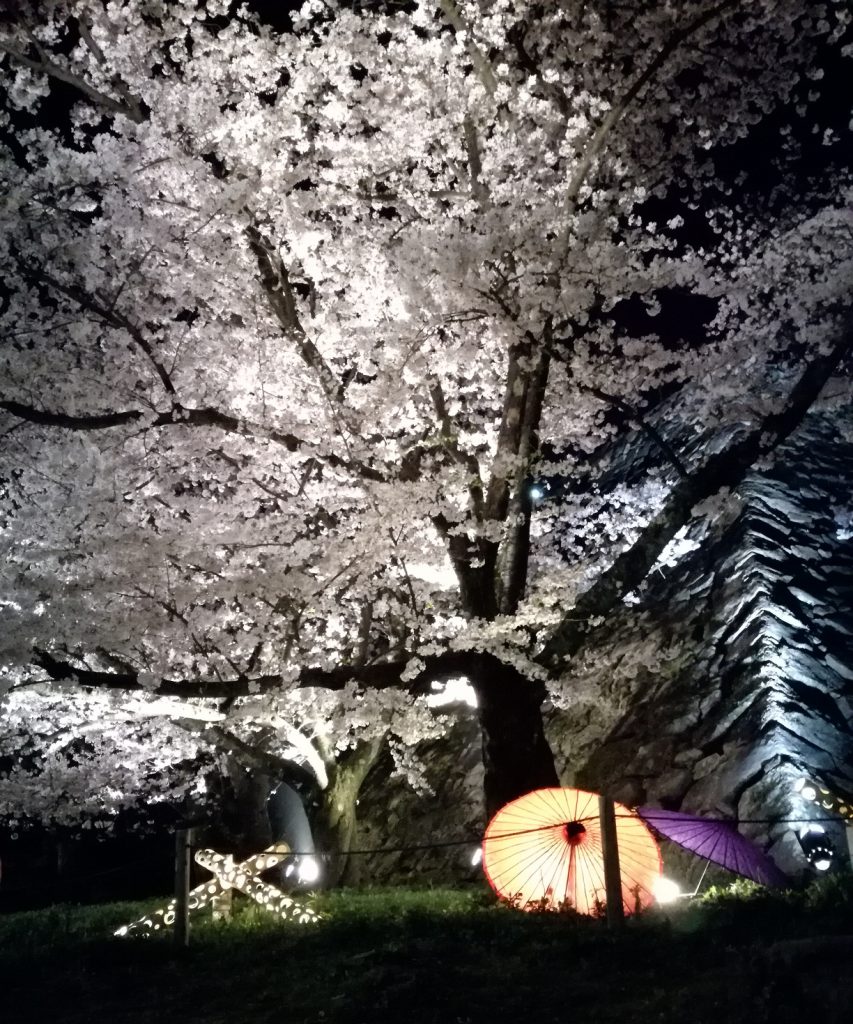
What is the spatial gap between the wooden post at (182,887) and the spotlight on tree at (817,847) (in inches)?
279

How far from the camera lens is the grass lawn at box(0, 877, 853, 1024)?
16.2 ft

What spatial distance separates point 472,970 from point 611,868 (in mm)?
1549

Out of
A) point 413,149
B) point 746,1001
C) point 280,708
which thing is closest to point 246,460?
point 280,708

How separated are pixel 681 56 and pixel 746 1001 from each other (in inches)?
431

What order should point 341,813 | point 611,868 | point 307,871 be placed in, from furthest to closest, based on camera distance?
point 307,871 < point 341,813 < point 611,868

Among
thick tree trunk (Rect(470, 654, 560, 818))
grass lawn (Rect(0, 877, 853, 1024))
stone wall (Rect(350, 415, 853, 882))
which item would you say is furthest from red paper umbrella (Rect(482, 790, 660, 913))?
stone wall (Rect(350, 415, 853, 882))

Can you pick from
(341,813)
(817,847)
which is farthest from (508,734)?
(341,813)

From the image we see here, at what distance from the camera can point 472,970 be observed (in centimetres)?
643

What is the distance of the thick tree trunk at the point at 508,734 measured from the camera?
10273 mm

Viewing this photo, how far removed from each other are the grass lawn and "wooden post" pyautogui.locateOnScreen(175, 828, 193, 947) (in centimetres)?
21

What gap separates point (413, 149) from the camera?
11812mm

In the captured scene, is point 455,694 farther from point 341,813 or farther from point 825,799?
point 825,799

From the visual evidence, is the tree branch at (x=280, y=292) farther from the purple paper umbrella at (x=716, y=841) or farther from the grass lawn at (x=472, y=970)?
the purple paper umbrella at (x=716, y=841)

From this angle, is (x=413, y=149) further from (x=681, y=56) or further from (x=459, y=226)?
(x=681, y=56)
